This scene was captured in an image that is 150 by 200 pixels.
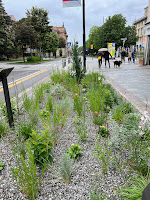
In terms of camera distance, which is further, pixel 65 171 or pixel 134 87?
pixel 134 87

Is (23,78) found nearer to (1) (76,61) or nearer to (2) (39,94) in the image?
(1) (76,61)

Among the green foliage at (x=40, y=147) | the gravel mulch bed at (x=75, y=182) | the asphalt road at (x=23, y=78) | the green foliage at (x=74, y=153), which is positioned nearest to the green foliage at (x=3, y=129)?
the gravel mulch bed at (x=75, y=182)

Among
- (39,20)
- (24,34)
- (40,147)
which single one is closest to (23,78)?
(40,147)

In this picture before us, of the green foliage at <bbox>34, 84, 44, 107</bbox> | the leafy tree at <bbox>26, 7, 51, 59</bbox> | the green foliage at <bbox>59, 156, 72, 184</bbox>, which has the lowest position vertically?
the green foliage at <bbox>59, 156, 72, 184</bbox>

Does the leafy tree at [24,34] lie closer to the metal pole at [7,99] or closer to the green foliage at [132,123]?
the metal pole at [7,99]

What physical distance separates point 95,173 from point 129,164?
0.42 meters

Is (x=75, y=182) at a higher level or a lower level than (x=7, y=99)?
lower

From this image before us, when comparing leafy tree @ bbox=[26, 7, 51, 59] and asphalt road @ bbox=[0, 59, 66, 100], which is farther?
leafy tree @ bbox=[26, 7, 51, 59]

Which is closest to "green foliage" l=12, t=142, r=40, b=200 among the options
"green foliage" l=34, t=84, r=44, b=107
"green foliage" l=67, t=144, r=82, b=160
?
"green foliage" l=67, t=144, r=82, b=160

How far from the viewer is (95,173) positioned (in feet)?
6.67

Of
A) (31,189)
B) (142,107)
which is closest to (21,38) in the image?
(142,107)

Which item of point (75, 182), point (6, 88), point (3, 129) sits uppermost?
point (6, 88)

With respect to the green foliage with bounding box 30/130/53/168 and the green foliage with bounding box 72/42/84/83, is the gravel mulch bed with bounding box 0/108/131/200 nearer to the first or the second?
the green foliage with bounding box 30/130/53/168

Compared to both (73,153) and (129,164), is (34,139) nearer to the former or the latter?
(73,153)
